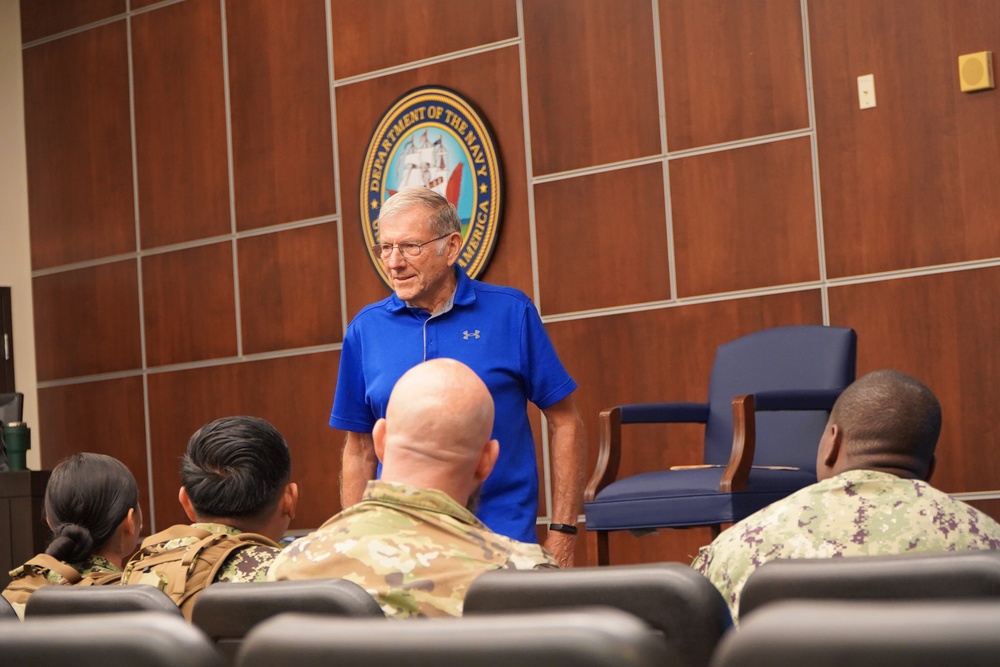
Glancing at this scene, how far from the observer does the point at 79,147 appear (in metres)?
7.20

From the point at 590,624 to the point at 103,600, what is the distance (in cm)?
102

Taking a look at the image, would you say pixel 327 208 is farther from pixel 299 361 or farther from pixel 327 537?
pixel 327 537

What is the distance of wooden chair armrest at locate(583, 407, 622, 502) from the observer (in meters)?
4.18

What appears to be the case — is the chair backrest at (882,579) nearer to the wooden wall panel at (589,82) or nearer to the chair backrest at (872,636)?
the chair backrest at (872,636)

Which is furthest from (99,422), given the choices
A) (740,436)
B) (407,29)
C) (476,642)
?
(476,642)

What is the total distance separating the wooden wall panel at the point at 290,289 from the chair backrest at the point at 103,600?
4379 millimetres

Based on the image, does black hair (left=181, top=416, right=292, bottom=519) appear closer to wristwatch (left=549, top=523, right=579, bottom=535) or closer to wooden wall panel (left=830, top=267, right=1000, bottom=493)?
wristwatch (left=549, top=523, right=579, bottom=535)

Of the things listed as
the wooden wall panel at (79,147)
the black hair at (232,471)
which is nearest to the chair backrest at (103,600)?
the black hair at (232,471)

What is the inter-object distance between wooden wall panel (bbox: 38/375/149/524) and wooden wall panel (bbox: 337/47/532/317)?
5.26 feet

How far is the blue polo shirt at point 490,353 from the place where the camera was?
296 centimetres

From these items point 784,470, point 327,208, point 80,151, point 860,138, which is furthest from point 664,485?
point 80,151

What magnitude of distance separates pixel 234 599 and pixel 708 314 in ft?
12.5

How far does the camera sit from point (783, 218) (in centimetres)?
488

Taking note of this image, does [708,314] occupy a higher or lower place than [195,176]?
lower
